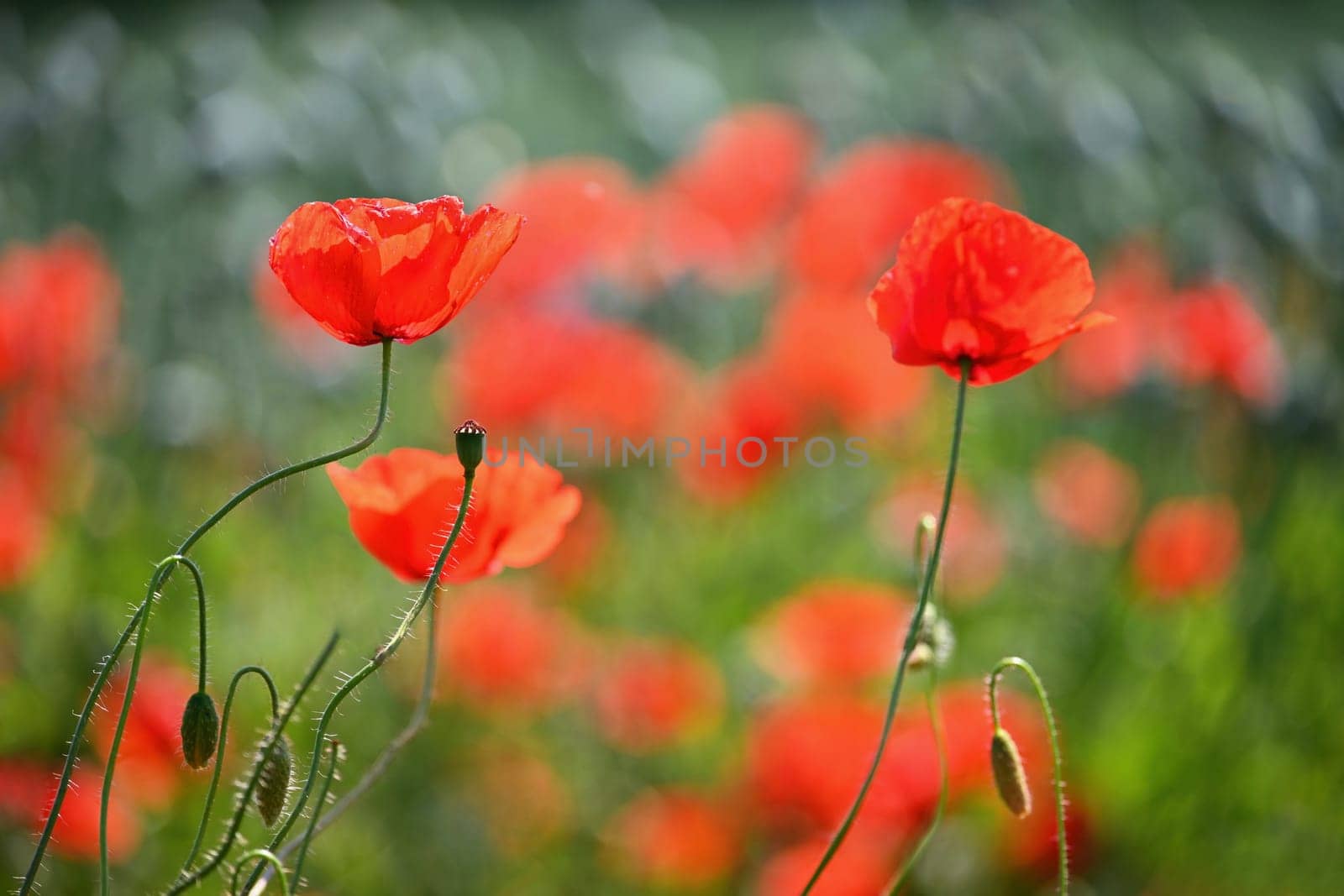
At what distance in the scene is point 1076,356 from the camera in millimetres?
2477

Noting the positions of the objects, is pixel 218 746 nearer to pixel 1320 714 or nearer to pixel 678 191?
pixel 1320 714

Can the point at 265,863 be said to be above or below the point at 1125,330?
below

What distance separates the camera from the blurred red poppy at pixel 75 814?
50.4 inches

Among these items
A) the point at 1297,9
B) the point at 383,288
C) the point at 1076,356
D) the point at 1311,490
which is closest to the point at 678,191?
the point at 1076,356

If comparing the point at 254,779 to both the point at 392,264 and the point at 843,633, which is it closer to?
the point at 392,264

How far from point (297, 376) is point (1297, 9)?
5642mm

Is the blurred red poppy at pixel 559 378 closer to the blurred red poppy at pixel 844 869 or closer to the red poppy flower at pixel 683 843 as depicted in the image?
the red poppy flower at pixel 683 843

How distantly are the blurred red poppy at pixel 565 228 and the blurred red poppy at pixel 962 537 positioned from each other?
66 centimetres

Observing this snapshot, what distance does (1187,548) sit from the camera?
6.59ft

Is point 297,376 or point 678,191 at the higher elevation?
point 678,191

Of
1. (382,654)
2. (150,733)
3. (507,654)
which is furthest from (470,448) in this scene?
(507,654)

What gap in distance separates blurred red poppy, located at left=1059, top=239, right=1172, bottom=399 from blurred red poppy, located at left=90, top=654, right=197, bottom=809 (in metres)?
1.48

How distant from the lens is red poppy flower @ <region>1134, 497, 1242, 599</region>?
198cm

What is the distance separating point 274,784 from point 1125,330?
1.95 meters
